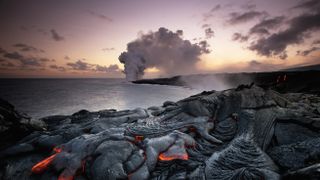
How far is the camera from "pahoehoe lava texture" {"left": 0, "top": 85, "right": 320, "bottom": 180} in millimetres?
6129

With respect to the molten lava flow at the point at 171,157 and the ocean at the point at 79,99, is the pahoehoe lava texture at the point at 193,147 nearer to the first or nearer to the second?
the molten lava flow at the point at 171,157

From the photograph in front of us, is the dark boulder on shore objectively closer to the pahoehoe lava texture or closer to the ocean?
the pahoehoe lava texture

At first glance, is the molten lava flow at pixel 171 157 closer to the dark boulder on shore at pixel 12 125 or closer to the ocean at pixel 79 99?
the dark boulder on shore at pixel 12 125

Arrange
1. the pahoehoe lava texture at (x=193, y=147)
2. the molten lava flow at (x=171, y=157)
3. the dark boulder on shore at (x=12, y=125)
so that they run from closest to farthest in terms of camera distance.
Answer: the pahoehoe lava texture at (x=193, y=147)
the molten lava flow at (x=171, y=157)
the dark boulder on shore at (x=12, y=125)

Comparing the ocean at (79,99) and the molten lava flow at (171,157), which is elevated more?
the molten lava flow at (171,157)

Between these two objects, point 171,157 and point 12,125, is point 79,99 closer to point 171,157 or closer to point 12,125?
point 12,125

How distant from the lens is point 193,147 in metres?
7.82

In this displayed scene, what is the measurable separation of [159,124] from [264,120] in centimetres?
512

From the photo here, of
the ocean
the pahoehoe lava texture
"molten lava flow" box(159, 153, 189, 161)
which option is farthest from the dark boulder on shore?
the ocean

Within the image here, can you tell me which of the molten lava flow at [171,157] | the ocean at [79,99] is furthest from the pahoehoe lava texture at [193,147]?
the ocean at [79,99]

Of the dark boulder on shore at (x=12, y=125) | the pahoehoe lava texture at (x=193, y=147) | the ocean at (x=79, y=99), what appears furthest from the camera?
the ocean at (x=79, y=99)

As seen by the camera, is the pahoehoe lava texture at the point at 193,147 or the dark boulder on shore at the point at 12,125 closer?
the pahoehoe lava texture at the point at 193,147

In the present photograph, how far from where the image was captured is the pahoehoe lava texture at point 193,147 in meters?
6.13

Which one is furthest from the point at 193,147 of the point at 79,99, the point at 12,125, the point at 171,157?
the point at 79,99
